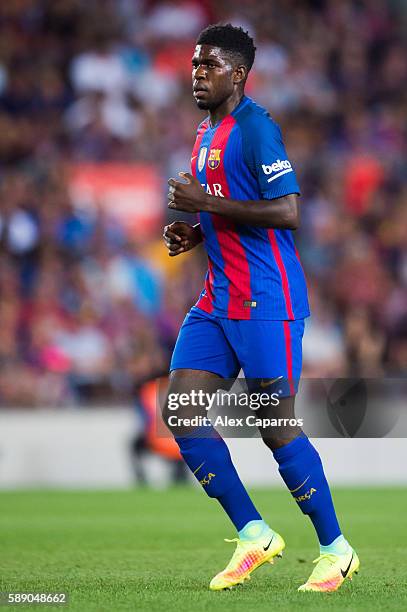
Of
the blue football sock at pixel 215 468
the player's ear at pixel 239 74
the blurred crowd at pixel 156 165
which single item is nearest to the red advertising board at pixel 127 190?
the blurred crowd at pixel 156 165

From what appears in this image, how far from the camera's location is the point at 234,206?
4.98 m

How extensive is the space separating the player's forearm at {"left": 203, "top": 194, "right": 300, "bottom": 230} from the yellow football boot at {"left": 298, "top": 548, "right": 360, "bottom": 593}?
1351 millimetres

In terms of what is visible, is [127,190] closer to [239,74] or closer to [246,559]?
[239,74]

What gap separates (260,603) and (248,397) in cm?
91

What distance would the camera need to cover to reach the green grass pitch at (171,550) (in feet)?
15.7

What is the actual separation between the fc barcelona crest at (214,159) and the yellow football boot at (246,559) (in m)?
1.55

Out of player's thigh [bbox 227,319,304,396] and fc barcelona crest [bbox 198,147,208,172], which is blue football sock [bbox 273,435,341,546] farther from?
fc barcelona crest [bbox 198,147,208,172]

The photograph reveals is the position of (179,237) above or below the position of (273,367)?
above

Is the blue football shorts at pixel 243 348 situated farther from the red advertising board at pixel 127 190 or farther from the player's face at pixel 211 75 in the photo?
the red advertising board at pixel 127 190

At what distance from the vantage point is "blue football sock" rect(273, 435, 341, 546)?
5043 millimetres

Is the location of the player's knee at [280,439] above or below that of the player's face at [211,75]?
below

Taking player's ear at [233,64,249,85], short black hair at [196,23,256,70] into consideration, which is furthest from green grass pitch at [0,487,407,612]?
short black hair at [196,23,256,70]

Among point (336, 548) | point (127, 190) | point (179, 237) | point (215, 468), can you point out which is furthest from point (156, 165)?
point (336, 548)

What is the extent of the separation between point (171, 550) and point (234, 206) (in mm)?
2504
